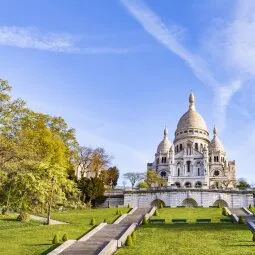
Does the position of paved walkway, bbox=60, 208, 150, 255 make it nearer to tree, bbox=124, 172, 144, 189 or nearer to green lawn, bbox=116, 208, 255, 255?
green lawn, bbox=116, 208, 255, 255

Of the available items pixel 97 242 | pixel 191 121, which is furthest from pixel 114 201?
pixel 191 121

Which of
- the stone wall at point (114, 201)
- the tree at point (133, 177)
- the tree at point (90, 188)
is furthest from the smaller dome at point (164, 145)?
the tree at point (90, 188)

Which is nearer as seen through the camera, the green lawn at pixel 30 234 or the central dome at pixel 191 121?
the green lawn at pixel 30 234

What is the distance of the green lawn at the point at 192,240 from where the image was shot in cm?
2527

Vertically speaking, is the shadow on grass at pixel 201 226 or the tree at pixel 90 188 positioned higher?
the tree at pixel 90 188

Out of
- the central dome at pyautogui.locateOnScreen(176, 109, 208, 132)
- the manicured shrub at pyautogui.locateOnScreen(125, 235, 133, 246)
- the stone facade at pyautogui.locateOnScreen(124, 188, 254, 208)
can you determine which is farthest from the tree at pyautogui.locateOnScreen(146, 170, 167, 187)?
the manicured shrub at pyautogui.locateOnScreen(125, 235, 133, 246)

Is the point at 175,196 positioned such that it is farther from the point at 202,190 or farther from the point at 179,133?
the point at 179,133

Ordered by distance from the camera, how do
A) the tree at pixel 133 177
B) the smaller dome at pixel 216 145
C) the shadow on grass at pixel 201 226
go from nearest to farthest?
the shadow on grass at pixel 201 226 → the tree at pixel 133 177 → the smaller dome at pixel 216 145

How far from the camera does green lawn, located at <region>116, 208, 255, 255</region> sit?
25266 millimetres

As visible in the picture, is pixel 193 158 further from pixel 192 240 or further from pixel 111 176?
pixel 192 240

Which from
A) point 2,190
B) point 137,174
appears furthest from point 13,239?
Answer: point 137,174

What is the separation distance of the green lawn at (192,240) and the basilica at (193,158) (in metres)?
68.1

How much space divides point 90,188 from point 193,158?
47700 mm

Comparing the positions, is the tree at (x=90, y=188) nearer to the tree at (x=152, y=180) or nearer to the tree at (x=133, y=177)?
the tree at (x=152, y=180)
